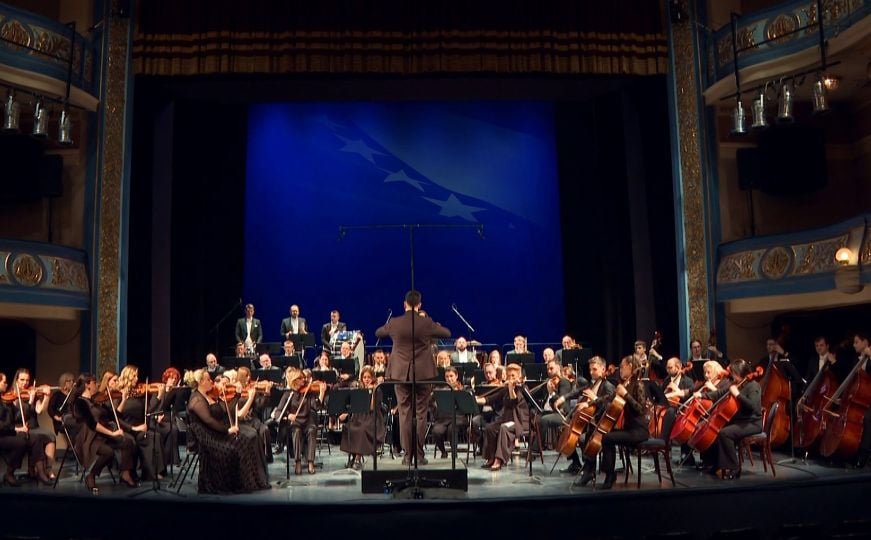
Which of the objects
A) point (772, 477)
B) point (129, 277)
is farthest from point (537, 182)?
point (772, 477)

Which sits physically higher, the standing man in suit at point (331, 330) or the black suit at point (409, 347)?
the standing man in suit at point (331, 330)

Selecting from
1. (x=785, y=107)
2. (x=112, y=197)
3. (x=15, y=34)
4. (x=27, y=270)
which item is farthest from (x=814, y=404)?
(x=15, y=34)

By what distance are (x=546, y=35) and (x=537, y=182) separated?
307cm

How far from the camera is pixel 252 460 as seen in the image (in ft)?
28.7

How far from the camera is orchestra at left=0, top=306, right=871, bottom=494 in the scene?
8617 mm

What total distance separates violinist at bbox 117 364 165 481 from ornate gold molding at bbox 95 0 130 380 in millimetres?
4602

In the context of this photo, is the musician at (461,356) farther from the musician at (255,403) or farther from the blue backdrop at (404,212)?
the musician at (255,403)

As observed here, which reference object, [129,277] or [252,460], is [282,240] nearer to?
[129,277]

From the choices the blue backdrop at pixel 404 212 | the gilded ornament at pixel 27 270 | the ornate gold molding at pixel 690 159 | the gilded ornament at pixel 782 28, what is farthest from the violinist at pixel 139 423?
the gilded ornament at pixel 782 28

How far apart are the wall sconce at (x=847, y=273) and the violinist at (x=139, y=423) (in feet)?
29.0

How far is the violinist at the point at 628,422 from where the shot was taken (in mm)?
8352

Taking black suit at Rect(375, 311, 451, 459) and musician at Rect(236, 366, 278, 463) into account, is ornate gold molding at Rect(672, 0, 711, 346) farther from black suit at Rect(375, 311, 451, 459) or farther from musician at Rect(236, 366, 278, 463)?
musician at Rect(236, 366, 278, 463)

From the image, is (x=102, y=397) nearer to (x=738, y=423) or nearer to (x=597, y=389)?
(x=597, y=389)

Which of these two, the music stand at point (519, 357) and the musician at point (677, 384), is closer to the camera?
the musician at point (677, 384)
